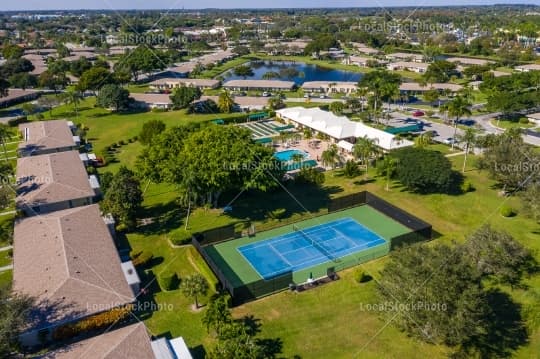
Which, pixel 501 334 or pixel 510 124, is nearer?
pixel 501 334

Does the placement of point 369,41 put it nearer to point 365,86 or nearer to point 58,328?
point 365,86

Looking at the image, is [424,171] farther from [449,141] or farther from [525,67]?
[525,67]

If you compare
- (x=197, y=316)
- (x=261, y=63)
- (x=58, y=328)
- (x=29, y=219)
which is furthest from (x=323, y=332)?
(x=261, y=63)

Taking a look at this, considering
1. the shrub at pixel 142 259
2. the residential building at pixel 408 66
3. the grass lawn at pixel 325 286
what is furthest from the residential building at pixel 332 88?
the shrub at pixel 142 259

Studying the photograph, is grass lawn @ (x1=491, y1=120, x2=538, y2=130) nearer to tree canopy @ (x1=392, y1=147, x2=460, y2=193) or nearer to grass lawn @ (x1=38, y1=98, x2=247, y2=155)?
tree canopy @ (x1=392, y1=147, x2=460, y2=193)

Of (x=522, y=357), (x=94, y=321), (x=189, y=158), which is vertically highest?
(x=189, y=158)

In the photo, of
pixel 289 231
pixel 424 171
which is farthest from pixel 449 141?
pixel 289 231
